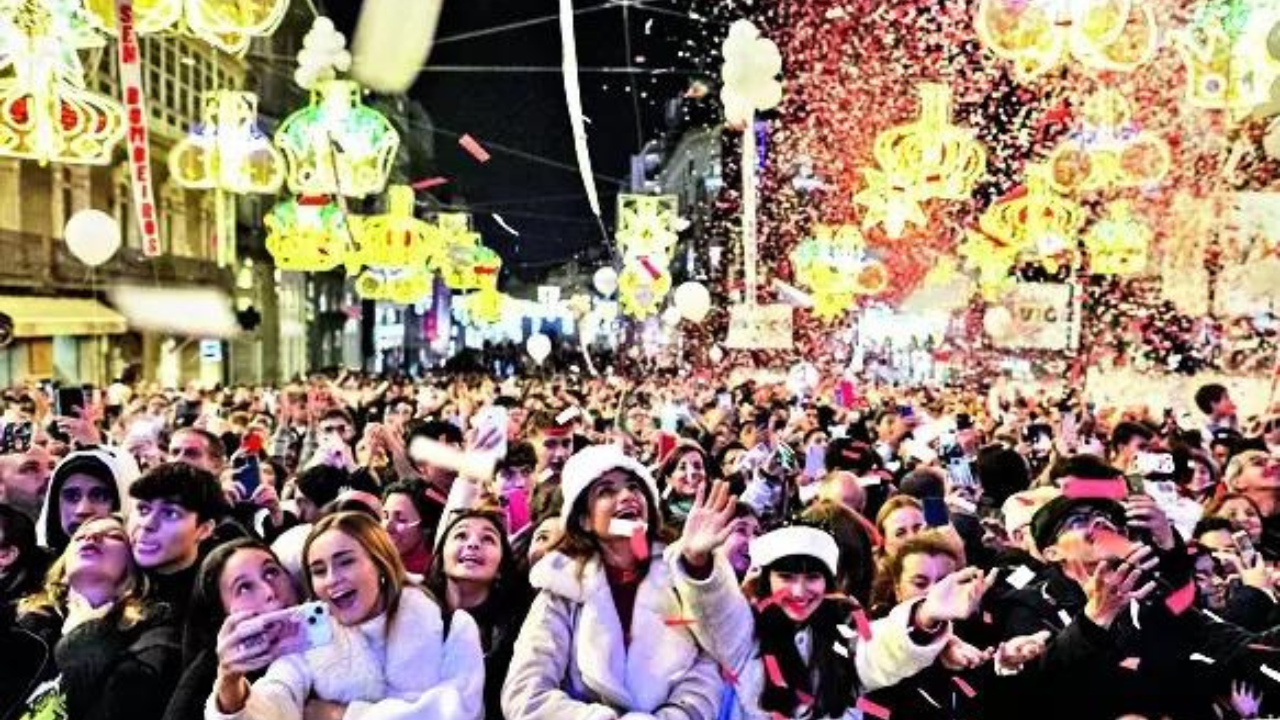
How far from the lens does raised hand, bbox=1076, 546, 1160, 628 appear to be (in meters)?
4.14

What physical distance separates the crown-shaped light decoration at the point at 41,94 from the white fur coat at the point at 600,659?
27.4 feet

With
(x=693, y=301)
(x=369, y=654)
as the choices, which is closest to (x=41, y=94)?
(x=369, y=654)

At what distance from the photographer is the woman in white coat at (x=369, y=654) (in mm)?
4035

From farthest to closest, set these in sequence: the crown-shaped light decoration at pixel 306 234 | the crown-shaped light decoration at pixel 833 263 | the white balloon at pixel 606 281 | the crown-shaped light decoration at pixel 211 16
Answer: the white balloon at pixel 606 281 → the crown-shaped light decoration at pixel 833 263 → the crown-shaped light decoration at pixel 306 234 → the crown-shaped light decoration at pixel 211 16

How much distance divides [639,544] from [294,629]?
128cm

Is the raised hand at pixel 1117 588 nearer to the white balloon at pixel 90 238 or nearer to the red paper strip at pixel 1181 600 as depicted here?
the red paper strip at pixel 1181 600

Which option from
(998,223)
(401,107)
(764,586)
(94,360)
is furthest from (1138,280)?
(401,107)

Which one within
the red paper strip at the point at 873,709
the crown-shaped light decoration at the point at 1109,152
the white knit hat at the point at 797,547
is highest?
the crown-shaped light decoration at the point at 1109,152

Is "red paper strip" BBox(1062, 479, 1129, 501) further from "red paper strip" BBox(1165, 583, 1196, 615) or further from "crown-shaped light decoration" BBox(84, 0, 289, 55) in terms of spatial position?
"crown-shaped light decoration" BBox(84, 0, 289, 55)

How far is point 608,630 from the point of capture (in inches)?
176

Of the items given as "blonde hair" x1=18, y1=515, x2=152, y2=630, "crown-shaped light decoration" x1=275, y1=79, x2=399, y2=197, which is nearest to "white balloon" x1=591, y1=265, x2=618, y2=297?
"crown-shaped light decoration" x1=275, y1=79, x2=399, y2=197

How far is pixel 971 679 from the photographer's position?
14.8 ft

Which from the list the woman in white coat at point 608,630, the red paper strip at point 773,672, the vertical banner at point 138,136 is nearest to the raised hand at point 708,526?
the woman in white coat at point 608,630

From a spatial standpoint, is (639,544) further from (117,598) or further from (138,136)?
(138,136)
